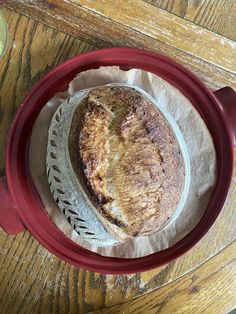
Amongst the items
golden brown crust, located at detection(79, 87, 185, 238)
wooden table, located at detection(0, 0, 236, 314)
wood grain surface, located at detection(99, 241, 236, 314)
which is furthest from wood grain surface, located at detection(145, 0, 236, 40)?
wood grain surface, located at detection(99, 241, 236, 314)

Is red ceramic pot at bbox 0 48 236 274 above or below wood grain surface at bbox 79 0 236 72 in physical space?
below

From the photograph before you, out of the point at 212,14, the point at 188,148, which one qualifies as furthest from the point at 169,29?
the point at 188,148

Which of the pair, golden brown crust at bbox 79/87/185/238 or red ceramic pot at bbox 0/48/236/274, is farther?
red ceramic pot at bbox 0/48/236/274

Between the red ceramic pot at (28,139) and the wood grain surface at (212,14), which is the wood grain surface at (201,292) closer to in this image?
the red ceramic pot at (28,139)

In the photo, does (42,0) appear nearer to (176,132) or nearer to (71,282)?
(176,132)

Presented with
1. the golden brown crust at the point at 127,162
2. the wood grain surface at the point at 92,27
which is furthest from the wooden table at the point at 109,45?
the golden brown crust at the point at 127,162

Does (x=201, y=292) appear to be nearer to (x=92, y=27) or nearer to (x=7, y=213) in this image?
(x=7, y=213)

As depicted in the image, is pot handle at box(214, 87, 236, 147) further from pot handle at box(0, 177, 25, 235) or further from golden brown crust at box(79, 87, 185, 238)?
pot handle at box(0, 177, 25, 235)
